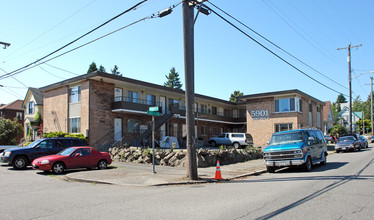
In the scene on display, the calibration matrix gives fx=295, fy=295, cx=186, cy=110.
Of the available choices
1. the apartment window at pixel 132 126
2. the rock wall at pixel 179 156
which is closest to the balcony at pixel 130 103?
the apartment window at pixel 132 126

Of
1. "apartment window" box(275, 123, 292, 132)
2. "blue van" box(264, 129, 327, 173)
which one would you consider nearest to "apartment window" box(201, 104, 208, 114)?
"apartment window" box(275, 123, 292, 132)

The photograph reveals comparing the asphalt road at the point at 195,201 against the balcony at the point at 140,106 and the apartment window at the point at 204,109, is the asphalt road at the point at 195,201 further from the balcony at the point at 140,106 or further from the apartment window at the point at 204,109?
the apartment window at the point at 204,109

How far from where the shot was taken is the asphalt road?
246 inches

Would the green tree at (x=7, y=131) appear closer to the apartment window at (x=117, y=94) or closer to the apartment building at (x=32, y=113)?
the apartment building at (x=32, y=113)

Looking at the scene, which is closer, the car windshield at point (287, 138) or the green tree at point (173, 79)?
Answer: the car windshield at point (287, 138)

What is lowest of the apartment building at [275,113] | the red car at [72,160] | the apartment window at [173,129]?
the red car at [72,160]

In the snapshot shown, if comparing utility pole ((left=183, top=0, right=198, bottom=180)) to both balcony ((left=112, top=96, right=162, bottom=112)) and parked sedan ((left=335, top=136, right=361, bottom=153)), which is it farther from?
parked sedan ((left=335, top=136, right=361, bottom=153))

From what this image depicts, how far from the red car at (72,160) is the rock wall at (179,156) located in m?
2.64

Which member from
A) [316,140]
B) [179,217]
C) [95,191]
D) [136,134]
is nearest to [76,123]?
[136,134]

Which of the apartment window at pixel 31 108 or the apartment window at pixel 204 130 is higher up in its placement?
the apartment window at pixel 31 108

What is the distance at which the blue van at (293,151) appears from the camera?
13.1 metres

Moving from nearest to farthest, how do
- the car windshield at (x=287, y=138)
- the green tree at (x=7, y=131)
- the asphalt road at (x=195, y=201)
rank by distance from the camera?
1. the asphalt road at (x=195, y=201)
2. the car windshield at (x=287, y=138)
3. the green tree at (x=7, y=131)

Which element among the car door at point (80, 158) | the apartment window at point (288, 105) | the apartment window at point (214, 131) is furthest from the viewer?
the apartment window at point (214, 131)

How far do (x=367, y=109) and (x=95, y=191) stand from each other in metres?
114
